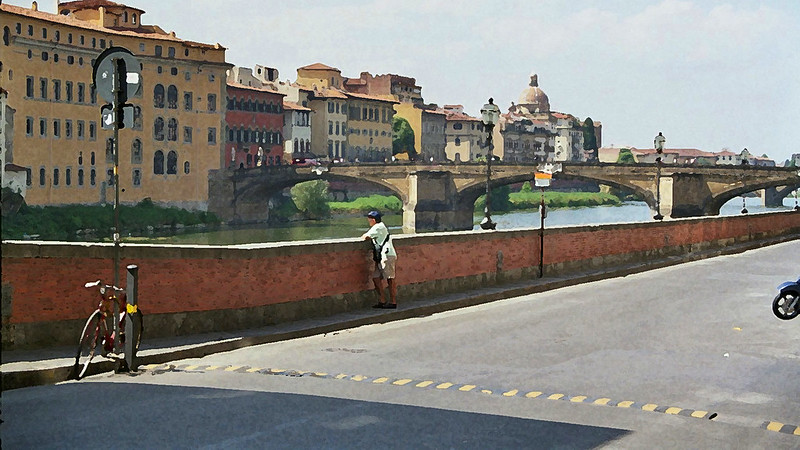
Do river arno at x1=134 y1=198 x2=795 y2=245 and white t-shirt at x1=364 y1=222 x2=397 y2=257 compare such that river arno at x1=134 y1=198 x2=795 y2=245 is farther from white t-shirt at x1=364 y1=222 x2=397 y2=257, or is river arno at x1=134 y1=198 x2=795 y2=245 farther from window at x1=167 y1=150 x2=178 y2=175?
white t-shirt at x1=364 y1=222 x2=397 y2=257

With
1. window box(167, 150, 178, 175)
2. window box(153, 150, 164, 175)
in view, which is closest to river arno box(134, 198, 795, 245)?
window box(167, 150, 178, 175)

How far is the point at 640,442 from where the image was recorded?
9.18 meters

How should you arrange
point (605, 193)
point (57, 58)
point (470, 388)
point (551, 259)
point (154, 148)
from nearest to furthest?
point (470, 388) → point (551, 259) → point (57, 58) → point (154, 148) → point (605, 193)

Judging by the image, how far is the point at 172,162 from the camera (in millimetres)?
104125

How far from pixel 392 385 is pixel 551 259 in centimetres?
1414

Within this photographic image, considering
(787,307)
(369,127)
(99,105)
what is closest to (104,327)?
(787,307)

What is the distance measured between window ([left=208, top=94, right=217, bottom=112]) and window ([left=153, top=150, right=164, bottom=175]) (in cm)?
864

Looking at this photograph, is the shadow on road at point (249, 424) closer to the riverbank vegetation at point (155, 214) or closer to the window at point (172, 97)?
the riverbank vegetation at point (155, 214)

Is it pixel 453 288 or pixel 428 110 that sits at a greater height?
pixel 428 110

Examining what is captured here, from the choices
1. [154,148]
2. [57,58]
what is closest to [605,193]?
[154,148]

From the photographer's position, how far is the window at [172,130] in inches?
4099

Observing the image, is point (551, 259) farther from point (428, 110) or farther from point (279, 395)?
point (428, 110)

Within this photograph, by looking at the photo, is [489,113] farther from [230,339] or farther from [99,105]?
[99,105]

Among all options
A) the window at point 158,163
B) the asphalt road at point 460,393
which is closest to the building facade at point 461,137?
the window at point 158,163
